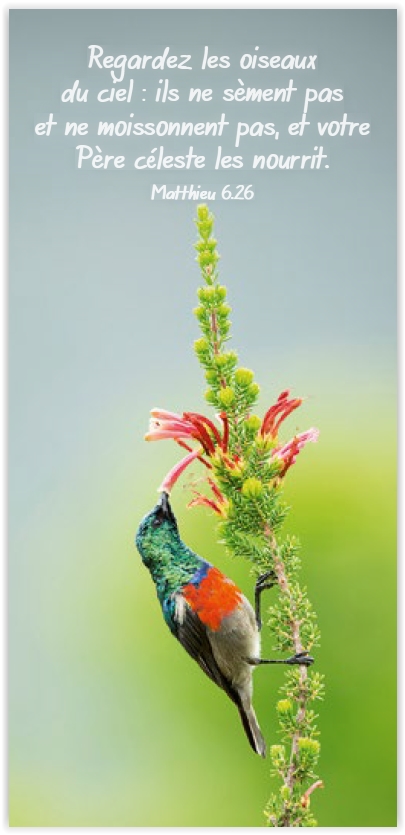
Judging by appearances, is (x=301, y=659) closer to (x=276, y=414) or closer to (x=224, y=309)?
(x=276, y=414)

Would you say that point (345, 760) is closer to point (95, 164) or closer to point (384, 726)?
point (384, 726)

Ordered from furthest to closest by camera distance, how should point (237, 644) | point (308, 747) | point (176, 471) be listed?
point (237, 644) < point (176, 471) < point (308, 747)

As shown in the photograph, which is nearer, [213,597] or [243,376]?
[243,376]

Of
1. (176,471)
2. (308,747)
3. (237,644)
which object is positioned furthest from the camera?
(237,644)

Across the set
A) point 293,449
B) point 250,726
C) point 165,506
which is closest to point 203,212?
point 293,449

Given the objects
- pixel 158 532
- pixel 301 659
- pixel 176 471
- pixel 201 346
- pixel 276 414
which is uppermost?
Answer: pixel 201 346

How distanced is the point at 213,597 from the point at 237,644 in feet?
0.33

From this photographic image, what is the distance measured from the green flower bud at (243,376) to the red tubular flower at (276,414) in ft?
0.24

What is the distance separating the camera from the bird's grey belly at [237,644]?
6.10 feet

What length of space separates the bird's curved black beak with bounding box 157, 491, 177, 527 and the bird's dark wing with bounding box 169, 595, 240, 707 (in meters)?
0.16

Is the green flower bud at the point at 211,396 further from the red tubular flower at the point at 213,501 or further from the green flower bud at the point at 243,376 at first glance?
the red tubular flower at the point at 213,501

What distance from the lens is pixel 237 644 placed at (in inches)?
73.4

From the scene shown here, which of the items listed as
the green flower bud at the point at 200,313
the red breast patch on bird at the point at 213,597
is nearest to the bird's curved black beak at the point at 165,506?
the red breast patch on bird at the point at 213,597

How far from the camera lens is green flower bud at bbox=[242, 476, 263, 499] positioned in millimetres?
1661
